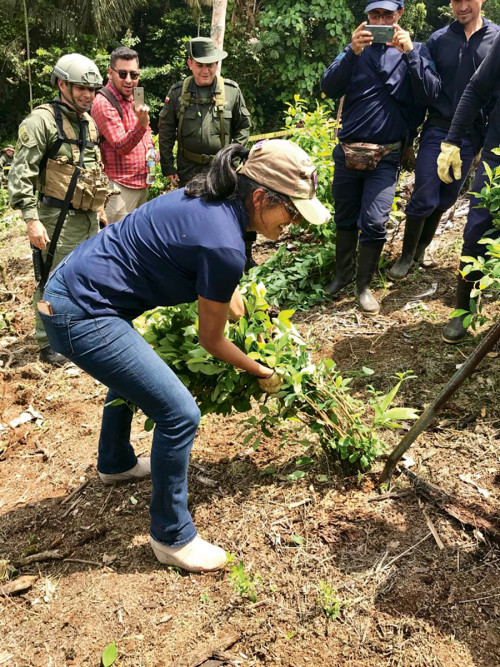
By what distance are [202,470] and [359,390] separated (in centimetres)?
115

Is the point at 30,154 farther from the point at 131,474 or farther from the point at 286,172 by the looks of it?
the point at 286,172

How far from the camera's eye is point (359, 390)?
12.1 ft

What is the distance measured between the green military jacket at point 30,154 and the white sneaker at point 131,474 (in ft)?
6.61

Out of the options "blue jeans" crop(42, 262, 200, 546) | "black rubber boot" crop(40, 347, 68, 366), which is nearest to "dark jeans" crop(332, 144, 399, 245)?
"black rubber boot" crop(40, 347, 68, 366)

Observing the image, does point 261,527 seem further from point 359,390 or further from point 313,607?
point 359,390

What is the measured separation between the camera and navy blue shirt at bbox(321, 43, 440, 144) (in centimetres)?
421

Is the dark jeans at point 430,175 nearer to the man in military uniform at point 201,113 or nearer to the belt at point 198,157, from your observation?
the man in military uniform at point 201,113

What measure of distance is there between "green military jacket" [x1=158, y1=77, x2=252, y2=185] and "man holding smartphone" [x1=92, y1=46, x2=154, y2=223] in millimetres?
226

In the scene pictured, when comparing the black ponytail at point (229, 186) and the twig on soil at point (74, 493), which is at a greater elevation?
the black ponytail at point (229, 186)

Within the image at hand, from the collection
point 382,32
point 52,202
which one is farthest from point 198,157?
point 382,32

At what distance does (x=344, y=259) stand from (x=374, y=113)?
1162 millimetres

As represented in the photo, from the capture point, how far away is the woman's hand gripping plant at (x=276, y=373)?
8.41 ft

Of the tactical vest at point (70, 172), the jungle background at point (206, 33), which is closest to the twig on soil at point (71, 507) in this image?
the tactical vest at point (70, 172)

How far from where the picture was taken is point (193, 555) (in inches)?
97.7
